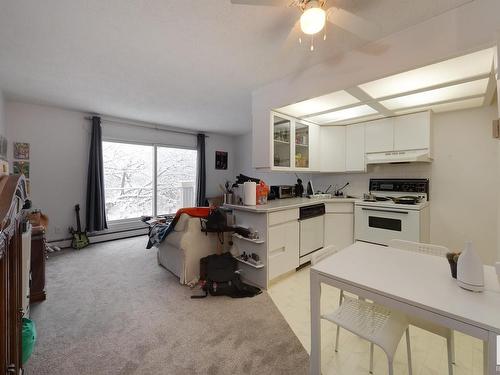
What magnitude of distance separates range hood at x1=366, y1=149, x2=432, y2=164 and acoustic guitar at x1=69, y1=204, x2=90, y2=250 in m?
4.71

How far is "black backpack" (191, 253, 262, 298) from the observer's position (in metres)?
2.31

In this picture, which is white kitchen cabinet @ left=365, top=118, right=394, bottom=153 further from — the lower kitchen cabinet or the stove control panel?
the lower kitchen cabinet

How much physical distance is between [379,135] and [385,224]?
122 cm

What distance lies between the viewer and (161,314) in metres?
1.99

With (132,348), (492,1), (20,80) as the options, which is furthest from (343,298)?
(20,80)

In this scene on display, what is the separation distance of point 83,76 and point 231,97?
173cm

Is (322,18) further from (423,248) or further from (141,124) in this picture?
(141,124)

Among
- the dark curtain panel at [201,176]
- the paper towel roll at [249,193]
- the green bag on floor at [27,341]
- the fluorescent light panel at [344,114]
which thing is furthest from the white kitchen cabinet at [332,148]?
the green bag on floor at [27,341]

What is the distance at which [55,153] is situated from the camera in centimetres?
369

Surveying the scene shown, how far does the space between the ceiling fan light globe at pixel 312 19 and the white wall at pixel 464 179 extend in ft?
8.47

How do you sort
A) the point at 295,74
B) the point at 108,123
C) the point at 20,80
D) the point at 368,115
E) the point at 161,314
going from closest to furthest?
1. the point at 161,314
2. the point at 295,74
3. the point at 20,80
4. the point at 368,115
5. the point at 108,123

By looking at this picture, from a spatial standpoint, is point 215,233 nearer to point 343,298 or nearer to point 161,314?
point 161,314

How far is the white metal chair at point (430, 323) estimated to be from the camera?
1136 mm

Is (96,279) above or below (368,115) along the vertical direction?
below
